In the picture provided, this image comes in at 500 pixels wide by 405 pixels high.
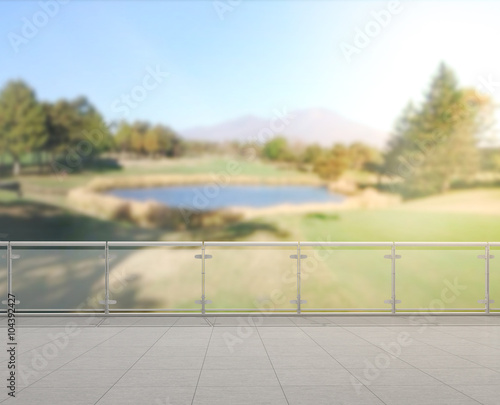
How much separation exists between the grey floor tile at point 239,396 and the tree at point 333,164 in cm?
4140

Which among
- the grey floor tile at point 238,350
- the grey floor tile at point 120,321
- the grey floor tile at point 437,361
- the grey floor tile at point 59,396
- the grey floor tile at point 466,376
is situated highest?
the grey floor tile at point 59,396

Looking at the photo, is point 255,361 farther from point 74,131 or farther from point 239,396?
point 74,131

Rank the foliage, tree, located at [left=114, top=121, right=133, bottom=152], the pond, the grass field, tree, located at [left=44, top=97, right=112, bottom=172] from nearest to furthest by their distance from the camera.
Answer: the grass field
tree, located at [left=44, top=97, right=112, bottom=172]
the pond
the foliage
tree, located at [left=114, top=121, right=133, bottom=152]

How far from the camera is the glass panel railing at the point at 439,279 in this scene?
37.9ft

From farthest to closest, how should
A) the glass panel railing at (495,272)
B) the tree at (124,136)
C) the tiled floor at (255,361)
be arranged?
the tree at (124,136), the glass panel railing at (495,272), the tiled floor at (255,361)

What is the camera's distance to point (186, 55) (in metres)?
44.9

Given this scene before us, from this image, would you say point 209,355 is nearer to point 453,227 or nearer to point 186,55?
point 186,55

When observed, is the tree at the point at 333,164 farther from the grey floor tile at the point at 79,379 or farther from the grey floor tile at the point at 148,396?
the grey floor tile at the point at 148,396

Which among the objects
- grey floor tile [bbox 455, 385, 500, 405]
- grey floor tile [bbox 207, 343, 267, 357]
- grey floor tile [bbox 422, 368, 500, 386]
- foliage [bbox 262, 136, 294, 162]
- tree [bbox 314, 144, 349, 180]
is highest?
foliage [bbox 262, 136, 294, 162]

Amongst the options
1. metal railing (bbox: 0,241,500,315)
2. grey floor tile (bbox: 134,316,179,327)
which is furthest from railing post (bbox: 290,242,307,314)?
grey floor tile (bbox: 134,316,179,327)

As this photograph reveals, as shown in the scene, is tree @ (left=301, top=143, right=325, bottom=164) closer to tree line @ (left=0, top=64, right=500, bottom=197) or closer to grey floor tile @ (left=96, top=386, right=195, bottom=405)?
tree line @ (left=0, top=64, right=500, bottom=197)

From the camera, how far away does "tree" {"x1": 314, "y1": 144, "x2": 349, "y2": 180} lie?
46.6 m

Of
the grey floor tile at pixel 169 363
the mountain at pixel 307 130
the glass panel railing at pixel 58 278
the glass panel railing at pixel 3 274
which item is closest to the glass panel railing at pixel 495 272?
the grey floor tile at pixel 169 363

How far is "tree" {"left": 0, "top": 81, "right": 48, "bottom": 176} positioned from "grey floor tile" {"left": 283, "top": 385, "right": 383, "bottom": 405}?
144 ft
